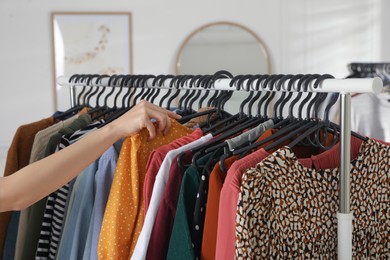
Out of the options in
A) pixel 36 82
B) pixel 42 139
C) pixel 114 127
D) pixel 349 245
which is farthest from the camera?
pixel 36 82

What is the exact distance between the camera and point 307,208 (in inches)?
45.6

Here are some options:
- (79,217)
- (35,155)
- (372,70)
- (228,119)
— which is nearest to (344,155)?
(228,119)

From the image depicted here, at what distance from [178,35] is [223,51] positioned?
13.6 inches

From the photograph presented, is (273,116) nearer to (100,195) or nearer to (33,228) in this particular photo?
(100,195)

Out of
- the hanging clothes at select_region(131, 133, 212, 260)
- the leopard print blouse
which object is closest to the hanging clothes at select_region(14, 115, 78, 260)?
the hanging clothes at select_region(131, 133, 212, 260)

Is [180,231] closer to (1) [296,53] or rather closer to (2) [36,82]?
(2) [36,82]

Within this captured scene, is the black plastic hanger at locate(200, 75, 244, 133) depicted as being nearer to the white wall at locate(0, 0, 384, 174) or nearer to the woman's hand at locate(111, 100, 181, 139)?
the woman's hand at locate(111, 100, 181, 139)

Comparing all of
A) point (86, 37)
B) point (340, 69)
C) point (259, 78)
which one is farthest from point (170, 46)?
point (259, 78)

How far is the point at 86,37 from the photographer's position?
13.4 feet

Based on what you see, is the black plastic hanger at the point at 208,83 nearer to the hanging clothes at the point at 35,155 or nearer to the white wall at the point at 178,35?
the hanging clothes at the point at 35,155

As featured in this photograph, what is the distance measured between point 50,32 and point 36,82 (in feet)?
1.18

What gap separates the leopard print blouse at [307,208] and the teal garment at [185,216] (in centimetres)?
15

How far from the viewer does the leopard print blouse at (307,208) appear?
1052 mm

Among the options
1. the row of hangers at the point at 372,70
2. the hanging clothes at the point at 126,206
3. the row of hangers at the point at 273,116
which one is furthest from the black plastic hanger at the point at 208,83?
the row of hangers at the point at 372,70
